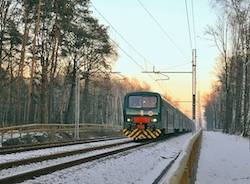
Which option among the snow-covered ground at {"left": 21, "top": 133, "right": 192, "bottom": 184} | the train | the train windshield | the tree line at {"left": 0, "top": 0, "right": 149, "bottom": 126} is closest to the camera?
the snow-covered ground at {"left": 21, "top": 133, "right": 192, "bottom": 184}

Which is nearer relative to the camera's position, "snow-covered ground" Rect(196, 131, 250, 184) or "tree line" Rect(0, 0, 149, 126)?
"snow-covered ground" Rect(196, 131, 250, 184)

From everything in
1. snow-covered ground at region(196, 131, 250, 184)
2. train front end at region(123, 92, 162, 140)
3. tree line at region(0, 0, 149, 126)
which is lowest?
snow-covered ground at region(196, 131, 250, 184)

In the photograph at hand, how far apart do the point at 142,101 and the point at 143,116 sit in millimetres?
1035

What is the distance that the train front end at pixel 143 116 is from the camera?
36.3 m

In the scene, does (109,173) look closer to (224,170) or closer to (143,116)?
(224,170)

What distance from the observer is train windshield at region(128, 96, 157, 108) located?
120ft

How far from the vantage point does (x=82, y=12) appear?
57.1 meters

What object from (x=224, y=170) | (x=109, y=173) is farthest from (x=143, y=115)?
(x=109, y=173)

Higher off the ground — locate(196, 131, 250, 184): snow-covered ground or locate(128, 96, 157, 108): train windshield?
locate(128, 96, 157, 108): train windshield

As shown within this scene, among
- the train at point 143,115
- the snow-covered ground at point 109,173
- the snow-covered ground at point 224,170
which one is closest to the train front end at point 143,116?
the train at point 143,115

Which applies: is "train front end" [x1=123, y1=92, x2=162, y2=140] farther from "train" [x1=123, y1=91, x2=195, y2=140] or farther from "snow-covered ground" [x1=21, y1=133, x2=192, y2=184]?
"snow-covered ground" [x1=21, y1=133, x2=192, y2=184]

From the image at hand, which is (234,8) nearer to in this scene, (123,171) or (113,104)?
(123,171)

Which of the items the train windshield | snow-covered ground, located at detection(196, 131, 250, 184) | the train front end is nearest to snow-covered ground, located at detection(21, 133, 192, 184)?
snow-covered ground, located at detection(196, 131, 250, 184)

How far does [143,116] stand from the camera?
36.6m
